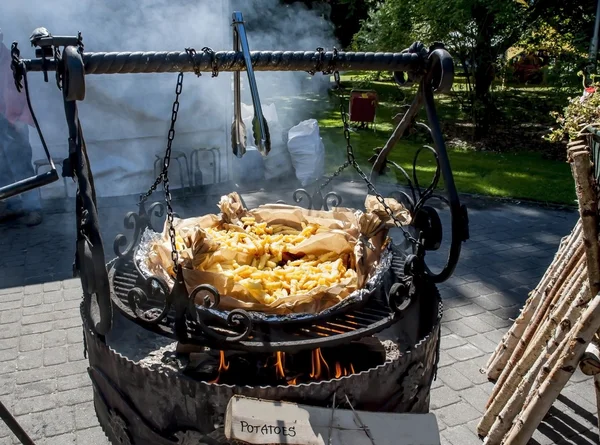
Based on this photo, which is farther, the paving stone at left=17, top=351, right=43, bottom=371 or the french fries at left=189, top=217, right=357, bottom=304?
the paving stone at left=17, top=351, right=43, bottom=371

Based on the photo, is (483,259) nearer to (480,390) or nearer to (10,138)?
(480,390)

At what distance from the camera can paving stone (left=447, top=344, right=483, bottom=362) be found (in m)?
4.58

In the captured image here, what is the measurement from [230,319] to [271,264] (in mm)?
809

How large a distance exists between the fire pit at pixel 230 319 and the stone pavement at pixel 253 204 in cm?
113

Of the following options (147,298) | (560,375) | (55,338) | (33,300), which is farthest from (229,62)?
(33,300)

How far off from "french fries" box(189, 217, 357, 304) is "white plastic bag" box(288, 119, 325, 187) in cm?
572

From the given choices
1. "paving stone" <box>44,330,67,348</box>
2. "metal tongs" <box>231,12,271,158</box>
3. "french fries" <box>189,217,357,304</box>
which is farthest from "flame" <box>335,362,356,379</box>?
"paving stone" <box>44,330,67,348</box>

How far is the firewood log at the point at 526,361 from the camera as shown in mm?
3516

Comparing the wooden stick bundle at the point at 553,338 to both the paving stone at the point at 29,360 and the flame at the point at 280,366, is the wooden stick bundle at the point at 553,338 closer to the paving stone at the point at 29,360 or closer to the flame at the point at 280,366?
the flame at the point at 280,366

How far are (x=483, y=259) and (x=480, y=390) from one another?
2602 millimetres

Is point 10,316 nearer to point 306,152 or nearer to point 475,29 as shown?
point 306,152

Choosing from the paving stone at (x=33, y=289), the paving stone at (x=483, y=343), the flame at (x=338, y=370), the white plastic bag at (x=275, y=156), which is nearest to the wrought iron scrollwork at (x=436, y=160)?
the flame at (x=338, y=370)

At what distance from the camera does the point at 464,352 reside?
4.64m

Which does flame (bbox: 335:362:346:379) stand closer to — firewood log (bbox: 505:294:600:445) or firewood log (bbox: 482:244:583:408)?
firewood log (bbox: 505:294:600:445)
